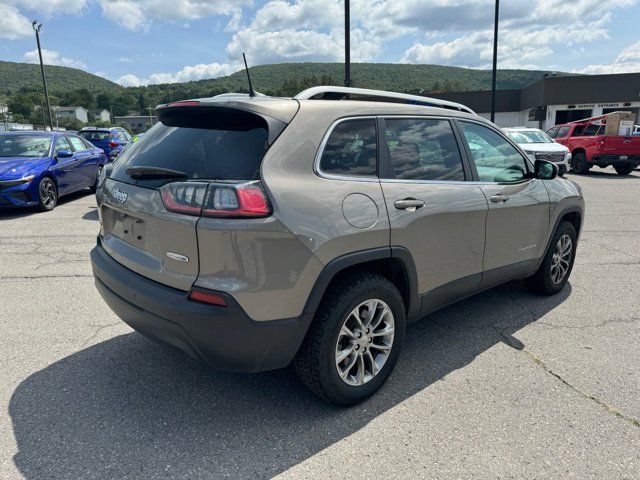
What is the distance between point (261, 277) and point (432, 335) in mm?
2034

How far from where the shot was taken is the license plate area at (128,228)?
267cm

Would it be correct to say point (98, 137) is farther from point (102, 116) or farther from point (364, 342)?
point (102, 116)

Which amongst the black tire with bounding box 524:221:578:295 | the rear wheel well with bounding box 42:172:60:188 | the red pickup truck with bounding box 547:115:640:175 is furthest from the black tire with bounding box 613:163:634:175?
the rear wheel well with bounding box 42:172:60:188

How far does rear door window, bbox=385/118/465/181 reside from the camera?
303 cm

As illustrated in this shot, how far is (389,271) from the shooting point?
306 cm

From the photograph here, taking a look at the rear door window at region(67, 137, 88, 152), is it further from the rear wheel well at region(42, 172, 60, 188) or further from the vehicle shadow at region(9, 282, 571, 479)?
the vehicle shadow at region(9, 282, 571, 479)

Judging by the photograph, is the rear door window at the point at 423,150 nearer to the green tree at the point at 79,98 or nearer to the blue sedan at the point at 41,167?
the blue sedan at the point at 41,167

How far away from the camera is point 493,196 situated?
3.60m

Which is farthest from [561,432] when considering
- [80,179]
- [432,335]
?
[80,179]

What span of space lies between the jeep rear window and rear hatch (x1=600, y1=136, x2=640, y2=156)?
1714 cm

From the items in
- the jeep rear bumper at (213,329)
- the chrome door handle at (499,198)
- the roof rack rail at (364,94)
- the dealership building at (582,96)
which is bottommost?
the jeep rear bumper at (213,329)

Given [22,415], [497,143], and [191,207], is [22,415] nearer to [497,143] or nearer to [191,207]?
[191,207]

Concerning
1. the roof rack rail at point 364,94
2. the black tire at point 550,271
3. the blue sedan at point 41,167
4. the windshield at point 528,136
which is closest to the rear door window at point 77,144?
the blue sedan at point 41,167

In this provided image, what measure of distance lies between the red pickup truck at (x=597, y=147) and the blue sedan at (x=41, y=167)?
15.9m
